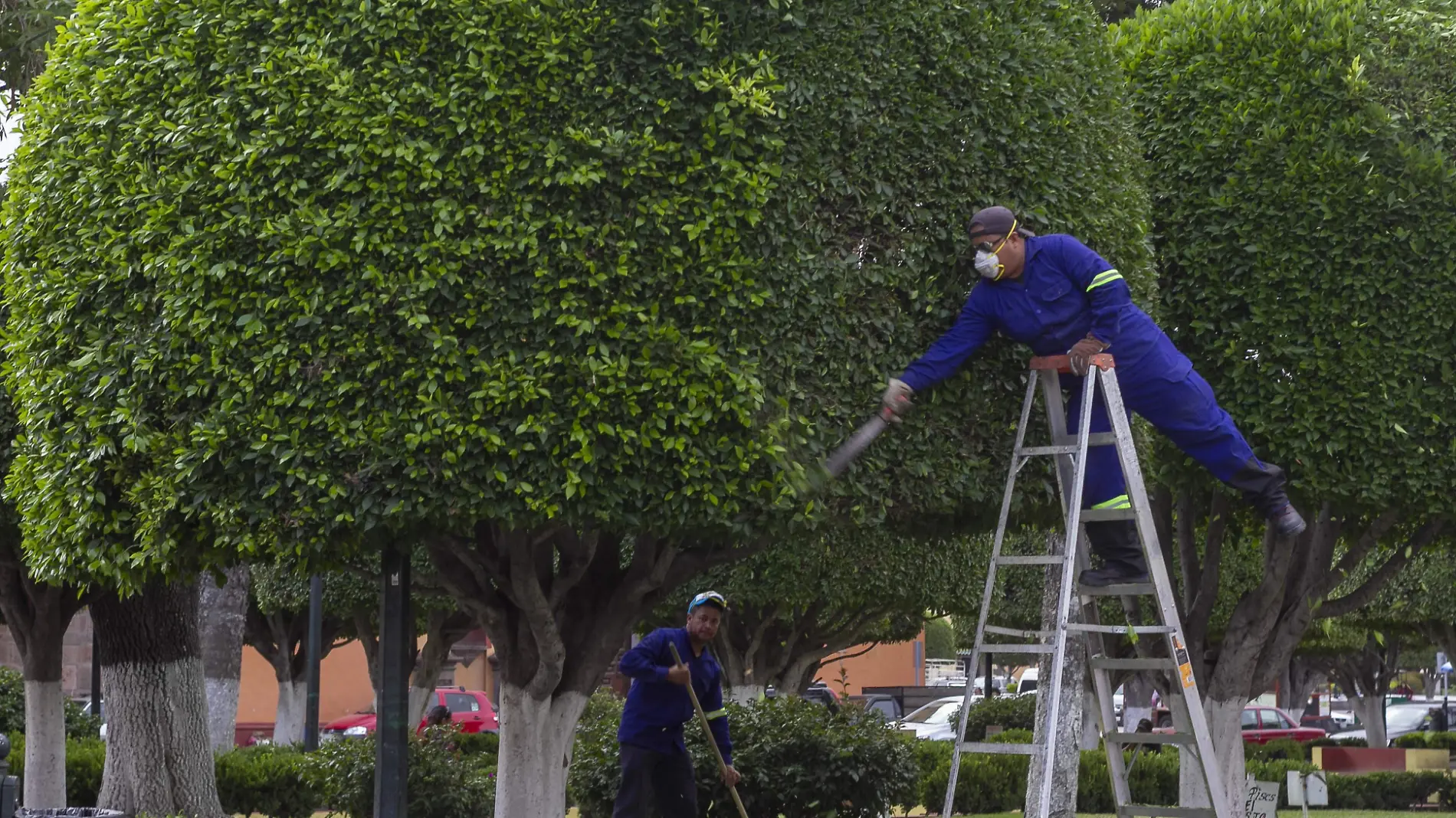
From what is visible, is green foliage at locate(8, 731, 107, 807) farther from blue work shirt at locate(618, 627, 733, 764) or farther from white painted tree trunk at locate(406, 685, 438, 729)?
white painted tree trunk at locate(406, 685, 438, 729)

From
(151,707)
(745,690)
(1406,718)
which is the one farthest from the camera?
(1406,718)

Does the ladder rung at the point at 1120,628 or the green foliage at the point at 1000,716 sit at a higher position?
the ladder rung at the point at 1120,628

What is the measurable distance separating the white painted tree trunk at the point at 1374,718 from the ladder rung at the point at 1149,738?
28.6m

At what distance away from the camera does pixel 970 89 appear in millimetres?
7867

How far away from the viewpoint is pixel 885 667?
62.2 m


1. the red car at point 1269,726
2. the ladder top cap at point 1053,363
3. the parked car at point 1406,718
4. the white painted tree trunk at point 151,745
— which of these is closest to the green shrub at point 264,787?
the white painted tree trunk at point 151,745

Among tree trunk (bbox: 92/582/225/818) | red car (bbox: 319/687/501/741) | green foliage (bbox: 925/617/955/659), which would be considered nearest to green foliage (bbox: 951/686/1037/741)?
red car (bbox: 319/687/501/741)

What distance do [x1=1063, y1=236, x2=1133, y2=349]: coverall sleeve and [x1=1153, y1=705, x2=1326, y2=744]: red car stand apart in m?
25.5

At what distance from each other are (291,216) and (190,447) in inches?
47.0

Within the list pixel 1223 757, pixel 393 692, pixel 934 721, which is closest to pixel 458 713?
pixel 934 721

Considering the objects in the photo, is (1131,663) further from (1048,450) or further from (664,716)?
(664,716)

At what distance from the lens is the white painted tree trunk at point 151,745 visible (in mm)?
11500

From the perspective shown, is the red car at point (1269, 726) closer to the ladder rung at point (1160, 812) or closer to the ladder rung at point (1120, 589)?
the ladder rung at point (1160, 812)

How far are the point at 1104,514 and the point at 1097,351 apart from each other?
0.77 m
